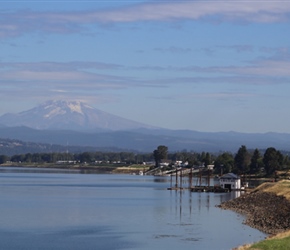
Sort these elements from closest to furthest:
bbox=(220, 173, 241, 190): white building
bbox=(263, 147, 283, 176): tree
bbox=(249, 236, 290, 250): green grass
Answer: bbox=(249, 236, 290, 250): green grass → bbox=(220, 173, 241, 190): white building → bbox=(263, 147, 283, 176): tree

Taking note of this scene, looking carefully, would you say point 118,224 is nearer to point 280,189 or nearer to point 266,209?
point 266,209

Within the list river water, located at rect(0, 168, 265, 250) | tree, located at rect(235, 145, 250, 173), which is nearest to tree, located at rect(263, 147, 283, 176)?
tree, located at rect(235, 145, 250, 173)

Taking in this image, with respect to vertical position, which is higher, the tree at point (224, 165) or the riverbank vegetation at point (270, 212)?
the tree at point (224, 165)

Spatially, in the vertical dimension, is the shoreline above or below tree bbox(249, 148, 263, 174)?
below

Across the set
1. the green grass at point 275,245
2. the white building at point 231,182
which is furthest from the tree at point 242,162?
the green grass at point 275,245

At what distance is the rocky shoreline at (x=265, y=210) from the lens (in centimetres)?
5684

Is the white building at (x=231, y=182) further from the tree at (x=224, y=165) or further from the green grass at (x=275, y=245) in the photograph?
the green grass at (x=275, y=245)

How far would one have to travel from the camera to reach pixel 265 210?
7050 cm

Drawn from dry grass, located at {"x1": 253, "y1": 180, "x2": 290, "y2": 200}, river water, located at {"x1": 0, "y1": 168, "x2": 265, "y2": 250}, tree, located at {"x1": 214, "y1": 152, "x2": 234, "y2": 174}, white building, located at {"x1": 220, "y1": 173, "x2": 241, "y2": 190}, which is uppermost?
tree, located at {"x1": 214, "y1": 152, "x2": 234, "y2": 174}

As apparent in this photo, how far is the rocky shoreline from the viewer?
56.8 metres

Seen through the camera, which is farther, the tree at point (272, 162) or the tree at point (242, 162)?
the tree at point (242, 162)

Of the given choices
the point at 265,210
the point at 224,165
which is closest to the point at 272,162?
the point at 224,165

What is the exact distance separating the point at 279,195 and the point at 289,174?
6050cm

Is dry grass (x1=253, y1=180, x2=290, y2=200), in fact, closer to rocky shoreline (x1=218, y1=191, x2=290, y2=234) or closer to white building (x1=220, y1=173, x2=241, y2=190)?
rocky shoreline (x1=218, y1=191, x2=290, y2=234)
